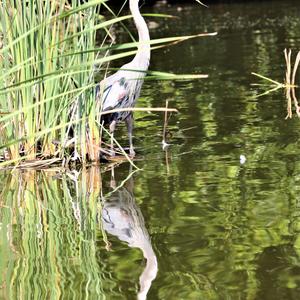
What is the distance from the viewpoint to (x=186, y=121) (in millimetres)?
8453

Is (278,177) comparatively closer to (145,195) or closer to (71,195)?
(145,195)

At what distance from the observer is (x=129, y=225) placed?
5.04 meters

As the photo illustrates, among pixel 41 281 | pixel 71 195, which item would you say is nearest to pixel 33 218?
pixel 71 195

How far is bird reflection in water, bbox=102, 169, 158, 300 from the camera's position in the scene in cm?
413

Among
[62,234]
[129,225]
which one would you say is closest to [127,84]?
[129,225]

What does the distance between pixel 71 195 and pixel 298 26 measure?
14.2m

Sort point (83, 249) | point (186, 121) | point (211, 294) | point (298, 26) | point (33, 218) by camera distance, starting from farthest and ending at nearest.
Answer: point (298, 26) < point (186, 121) < point (33, 218) < point (83, 249) < point (211, 294)

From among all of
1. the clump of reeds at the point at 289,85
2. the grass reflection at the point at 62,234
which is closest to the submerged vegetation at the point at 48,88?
the grass reflection at the point at 62,234

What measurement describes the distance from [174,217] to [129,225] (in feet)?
0.89

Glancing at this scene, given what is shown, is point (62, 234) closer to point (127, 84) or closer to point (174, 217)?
point (174, 217)

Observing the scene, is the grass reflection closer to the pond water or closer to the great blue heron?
the pond water

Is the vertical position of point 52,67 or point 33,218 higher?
point 52,67

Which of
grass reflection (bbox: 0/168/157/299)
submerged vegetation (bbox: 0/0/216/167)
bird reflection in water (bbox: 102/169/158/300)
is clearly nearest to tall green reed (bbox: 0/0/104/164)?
submerged vegetation (bbox: 0/0/216/167)

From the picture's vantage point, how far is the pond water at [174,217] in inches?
158
